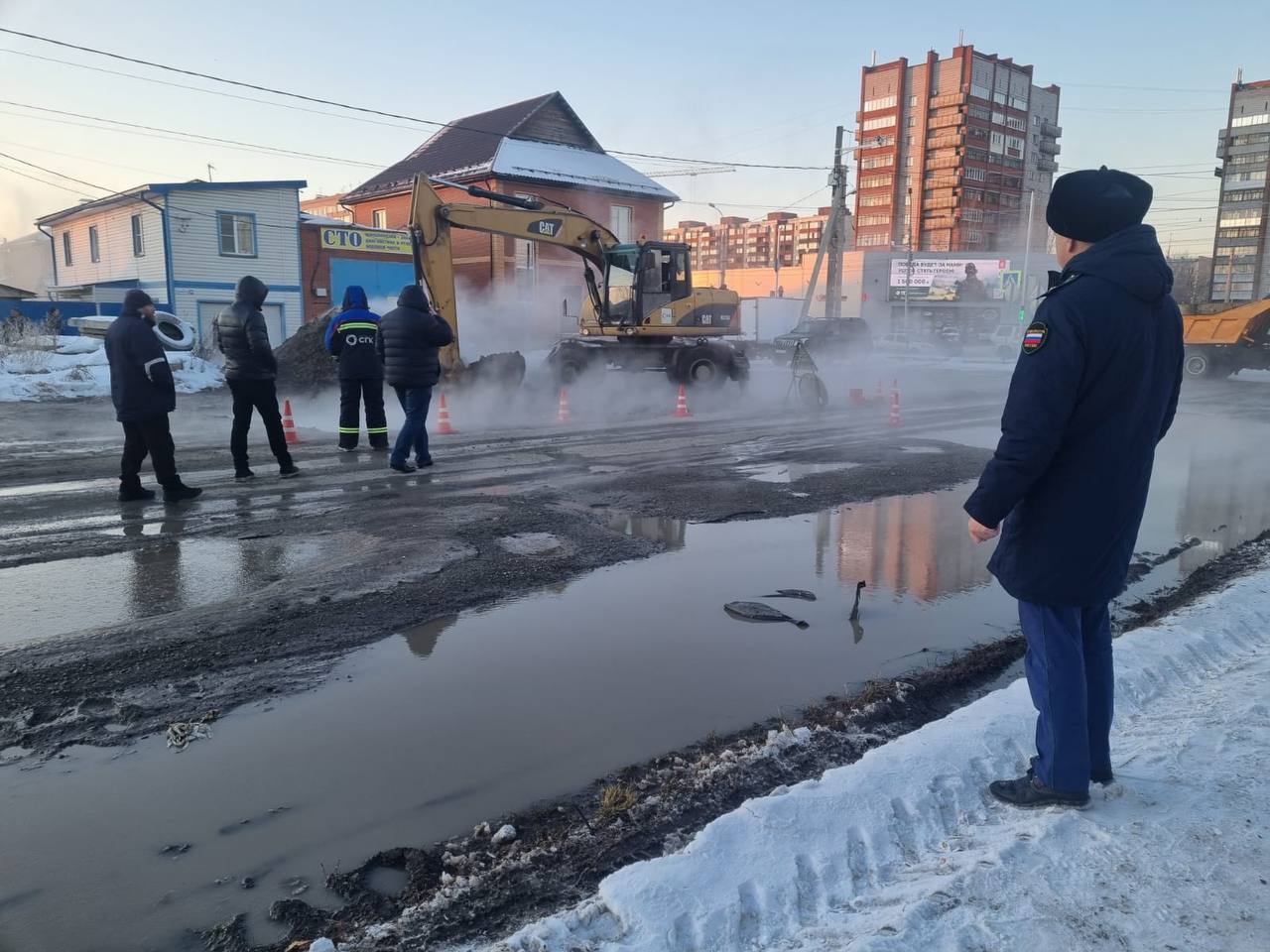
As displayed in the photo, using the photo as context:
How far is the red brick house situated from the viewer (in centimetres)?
3256

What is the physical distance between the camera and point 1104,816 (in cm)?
285

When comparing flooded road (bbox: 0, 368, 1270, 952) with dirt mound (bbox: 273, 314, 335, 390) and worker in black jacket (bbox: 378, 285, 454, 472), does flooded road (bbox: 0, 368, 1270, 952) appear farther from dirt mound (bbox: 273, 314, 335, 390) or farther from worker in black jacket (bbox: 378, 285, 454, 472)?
dirt mound (bbox: 273, 314, 335, 390)

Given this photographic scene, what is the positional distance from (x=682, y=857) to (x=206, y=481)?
782 cm

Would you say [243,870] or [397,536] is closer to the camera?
[243,870]

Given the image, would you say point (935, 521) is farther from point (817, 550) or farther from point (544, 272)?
point (544, 272)

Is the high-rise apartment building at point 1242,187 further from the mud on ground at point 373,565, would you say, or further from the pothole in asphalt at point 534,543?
the pothole in asphalt at point 534,543

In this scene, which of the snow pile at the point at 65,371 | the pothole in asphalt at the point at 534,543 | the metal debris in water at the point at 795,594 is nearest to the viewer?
the metal debris in water at the point at 795,594

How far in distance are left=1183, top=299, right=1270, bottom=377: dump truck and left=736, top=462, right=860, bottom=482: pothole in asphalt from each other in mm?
21250

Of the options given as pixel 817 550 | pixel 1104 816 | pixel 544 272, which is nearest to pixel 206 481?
pixel 817 550

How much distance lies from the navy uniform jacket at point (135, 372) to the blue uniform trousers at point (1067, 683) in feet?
23.8

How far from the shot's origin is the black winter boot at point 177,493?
7824 millimetres

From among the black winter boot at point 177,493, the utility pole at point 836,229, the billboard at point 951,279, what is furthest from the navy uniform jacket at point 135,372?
the billboard at point 951,279

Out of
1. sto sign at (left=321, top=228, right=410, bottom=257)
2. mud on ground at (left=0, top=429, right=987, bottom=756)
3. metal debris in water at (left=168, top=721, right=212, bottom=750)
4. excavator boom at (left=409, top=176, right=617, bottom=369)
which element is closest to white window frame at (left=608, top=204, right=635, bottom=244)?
sto sign at (left=321, top=228, right=410, bottom=257)

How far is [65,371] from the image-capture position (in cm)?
1850
